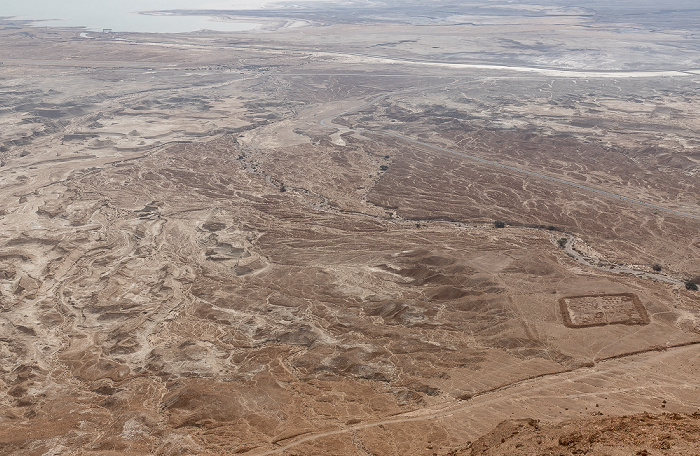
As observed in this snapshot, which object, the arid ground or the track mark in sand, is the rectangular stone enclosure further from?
the track mark in sand

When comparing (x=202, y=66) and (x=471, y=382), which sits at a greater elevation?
(x=202, y=66)

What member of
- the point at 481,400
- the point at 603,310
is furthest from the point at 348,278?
the point at 603,310

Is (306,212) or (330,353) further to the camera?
(306,212)

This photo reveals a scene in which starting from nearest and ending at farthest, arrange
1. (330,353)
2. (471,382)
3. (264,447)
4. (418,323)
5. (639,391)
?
(264,447)
(639,391)
(471,382)
(330,353)
(418,323)

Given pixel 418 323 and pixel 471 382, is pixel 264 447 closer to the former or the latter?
pixel 471 382

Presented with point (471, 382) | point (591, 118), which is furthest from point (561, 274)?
point (591, 118)

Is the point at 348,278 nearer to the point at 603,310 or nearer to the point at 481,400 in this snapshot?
the point at 481,400
